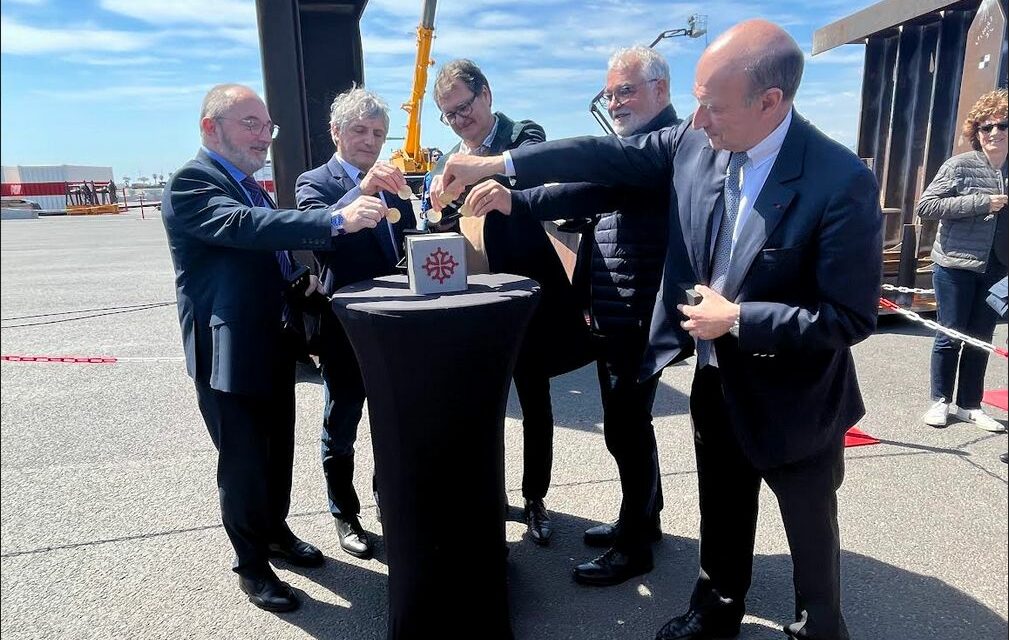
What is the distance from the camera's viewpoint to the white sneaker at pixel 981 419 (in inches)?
145

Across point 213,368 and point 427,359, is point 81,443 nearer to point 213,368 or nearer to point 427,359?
point 213,368

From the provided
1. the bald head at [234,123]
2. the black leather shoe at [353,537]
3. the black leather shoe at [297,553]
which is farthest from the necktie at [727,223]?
the black leather shoe at [297,553]

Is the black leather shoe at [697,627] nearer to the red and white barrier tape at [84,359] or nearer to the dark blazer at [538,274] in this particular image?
the dark blazer at [538,274]

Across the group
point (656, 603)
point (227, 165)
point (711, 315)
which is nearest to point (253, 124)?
point (227, 165)

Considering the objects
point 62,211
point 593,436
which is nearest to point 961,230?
point 593,436

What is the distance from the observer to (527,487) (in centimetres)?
282

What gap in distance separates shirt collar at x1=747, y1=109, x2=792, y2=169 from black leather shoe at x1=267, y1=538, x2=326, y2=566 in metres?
2.17

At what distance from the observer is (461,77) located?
2475mm

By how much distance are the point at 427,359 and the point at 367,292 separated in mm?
305

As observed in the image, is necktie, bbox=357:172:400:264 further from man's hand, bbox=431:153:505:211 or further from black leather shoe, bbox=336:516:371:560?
black leather shoe, bbox=336:516:371:560

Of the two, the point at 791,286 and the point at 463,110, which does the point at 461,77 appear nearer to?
the point at 463,110

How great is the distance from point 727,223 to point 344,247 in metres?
1.36

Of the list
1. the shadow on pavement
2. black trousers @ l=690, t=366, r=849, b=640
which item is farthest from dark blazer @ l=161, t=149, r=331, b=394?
black trousers @ l=690, t=366, r=849, b=640

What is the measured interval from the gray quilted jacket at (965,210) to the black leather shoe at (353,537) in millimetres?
3457
